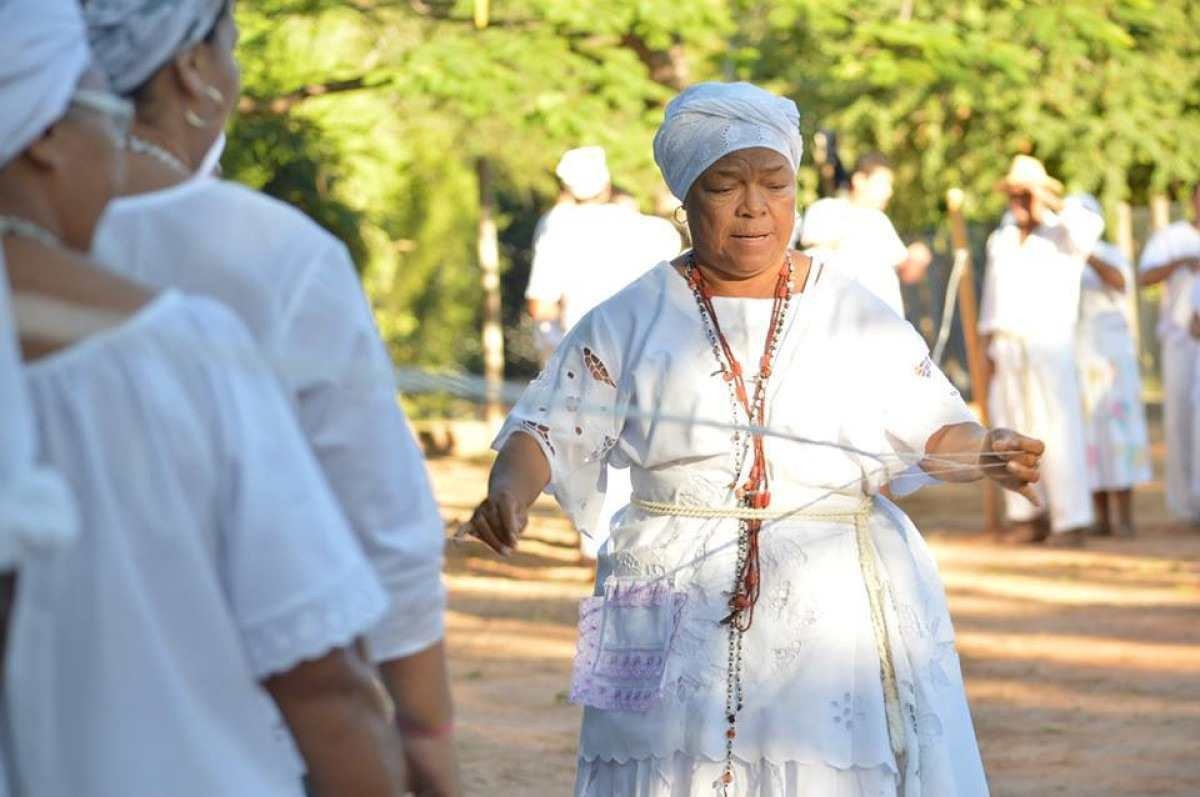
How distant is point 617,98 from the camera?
14.7m

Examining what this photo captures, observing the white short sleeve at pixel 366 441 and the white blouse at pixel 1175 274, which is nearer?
the white short sleeve at pixel 366 441

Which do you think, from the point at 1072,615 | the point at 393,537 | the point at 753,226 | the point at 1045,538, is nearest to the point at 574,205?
the point at 1072,615

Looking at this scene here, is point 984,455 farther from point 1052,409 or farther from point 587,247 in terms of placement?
point 1052,409

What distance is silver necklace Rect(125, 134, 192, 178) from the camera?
2.96 meters

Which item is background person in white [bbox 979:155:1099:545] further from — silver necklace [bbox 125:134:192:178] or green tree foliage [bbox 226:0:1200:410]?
silver necklace [bbox 125:134:192:178]

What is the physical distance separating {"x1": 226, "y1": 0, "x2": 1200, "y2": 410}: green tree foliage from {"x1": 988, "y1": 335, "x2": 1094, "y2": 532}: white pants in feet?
6.42

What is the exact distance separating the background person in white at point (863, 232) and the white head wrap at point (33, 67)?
8.77 m

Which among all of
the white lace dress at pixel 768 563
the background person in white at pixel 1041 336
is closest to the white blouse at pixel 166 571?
the white lace dress at pixel 768 563

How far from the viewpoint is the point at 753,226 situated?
494 centimetres

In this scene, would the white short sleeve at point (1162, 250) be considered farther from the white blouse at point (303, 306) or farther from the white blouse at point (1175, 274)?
the white blouse at point (303, 306)

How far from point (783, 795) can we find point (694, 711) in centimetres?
25

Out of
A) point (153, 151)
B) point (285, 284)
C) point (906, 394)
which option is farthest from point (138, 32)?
point (906, 394)

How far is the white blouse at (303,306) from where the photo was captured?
9.25ft

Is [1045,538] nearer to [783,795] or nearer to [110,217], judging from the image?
[783,795]
